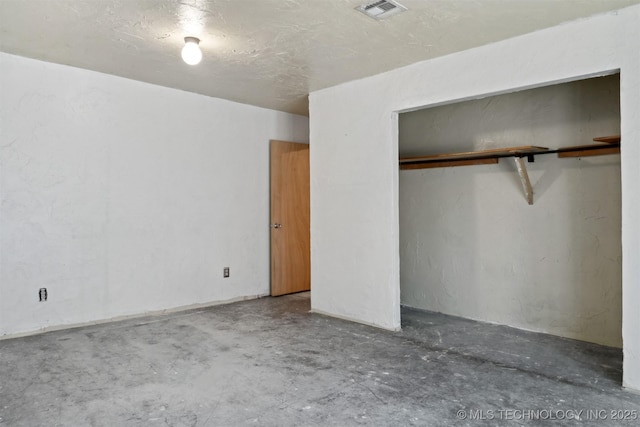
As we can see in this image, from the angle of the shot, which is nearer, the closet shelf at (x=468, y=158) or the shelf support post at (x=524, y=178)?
the closet shelf at (x=468, y=158)

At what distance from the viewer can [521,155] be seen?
13.2 ft

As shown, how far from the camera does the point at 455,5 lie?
2.86 m

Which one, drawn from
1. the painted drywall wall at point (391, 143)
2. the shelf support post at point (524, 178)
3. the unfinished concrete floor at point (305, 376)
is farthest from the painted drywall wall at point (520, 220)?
the painted drywall wall at point (391, 143)

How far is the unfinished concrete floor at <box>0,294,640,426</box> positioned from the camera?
8.29 feet

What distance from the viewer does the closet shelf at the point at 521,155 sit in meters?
3.69

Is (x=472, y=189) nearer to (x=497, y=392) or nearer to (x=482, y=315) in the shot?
(x=482, y=315)

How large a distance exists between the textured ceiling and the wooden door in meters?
1.66

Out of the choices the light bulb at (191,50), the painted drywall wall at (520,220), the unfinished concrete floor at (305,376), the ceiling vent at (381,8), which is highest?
the ceiling vent at (381,8)

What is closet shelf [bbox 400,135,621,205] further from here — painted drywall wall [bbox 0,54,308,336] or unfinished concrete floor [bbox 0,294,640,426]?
painted drywall wall [bbox 0,54,308,336]

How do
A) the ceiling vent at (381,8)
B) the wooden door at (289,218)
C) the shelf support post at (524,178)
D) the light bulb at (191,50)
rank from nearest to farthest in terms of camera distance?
the ceiling vent at (381,8), the light bulb at (191,50), the shelf support post at (524,178), the wooden door at (289,218)

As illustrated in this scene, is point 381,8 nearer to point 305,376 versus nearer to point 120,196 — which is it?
point 305,376

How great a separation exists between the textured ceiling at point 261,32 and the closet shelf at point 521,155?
934mm

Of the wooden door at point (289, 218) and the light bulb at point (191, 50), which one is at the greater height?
the light bulb at point (191, 50)

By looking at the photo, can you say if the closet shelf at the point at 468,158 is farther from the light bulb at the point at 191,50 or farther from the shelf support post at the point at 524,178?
the light bulb at the point at 191,50
